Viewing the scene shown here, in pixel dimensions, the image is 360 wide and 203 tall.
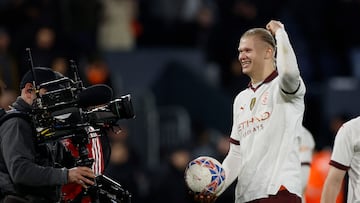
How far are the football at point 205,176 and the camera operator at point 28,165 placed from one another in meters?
0.74

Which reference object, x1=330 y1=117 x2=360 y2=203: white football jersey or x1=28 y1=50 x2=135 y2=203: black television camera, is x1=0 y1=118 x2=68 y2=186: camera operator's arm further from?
x1=330 y1=117 x2=360 y2=203: white football jersey

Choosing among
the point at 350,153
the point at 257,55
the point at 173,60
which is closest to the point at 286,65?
the point at 257,55

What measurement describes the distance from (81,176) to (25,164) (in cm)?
40

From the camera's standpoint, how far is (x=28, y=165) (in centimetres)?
877

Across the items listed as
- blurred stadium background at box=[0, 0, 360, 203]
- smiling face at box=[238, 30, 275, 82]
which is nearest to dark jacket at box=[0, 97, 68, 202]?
smiling face at box=[238, 30, 275, 82]

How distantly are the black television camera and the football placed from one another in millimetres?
655

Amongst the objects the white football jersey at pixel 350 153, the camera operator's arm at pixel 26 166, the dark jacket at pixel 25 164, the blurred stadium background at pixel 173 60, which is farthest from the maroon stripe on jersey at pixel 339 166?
the blurred stadium background at pixel 173 60

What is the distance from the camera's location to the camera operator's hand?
8.83m

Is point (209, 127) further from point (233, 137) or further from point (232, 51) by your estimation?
point (233, 137)

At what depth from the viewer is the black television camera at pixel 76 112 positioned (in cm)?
881

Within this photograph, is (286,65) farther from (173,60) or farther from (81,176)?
(173,60)

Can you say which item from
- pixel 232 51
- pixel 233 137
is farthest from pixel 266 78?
pixel 232 51

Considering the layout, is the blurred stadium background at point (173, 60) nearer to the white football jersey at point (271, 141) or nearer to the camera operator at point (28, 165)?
the camera operator at point (28, 165)

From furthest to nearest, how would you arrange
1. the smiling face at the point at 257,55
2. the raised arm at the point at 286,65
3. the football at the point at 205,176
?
the smiling face at the point at 257,55, the football at the point at 205,176, the raised arm at the point at 286,65
